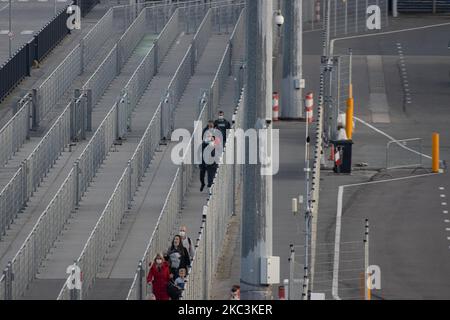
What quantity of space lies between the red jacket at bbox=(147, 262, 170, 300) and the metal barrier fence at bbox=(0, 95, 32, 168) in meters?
16.9

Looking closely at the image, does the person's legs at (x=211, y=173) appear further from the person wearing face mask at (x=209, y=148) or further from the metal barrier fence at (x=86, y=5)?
the metal barrier fence at (x=86, y=5)

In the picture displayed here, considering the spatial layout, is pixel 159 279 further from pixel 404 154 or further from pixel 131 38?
pixel 131 38

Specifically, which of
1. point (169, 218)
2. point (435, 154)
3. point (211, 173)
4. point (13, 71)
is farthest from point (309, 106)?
point (13, 71)

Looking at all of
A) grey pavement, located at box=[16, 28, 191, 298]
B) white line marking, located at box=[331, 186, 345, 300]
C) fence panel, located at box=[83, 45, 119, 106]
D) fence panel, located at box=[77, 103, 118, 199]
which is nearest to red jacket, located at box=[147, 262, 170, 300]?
white line marking, located at box=[331, 186, 345, 300]

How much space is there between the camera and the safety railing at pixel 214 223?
36.7 meters

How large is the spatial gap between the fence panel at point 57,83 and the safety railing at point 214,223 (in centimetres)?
926

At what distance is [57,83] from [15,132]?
27.1 ft

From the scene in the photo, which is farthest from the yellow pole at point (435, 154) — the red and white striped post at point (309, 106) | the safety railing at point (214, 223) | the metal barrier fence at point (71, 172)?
the metal barrier fence at point (71, 172)

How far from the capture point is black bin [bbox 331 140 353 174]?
54.8 m

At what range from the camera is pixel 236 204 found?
49.1m

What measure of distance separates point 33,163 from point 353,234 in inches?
338

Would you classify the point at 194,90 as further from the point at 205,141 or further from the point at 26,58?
the point at 205,141
